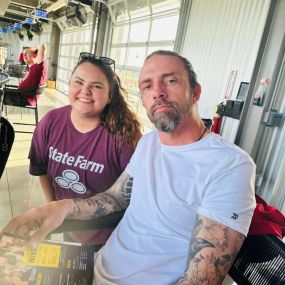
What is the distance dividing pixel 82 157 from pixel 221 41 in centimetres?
268

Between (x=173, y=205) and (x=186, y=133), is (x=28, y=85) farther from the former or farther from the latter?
(x=173, y=205)

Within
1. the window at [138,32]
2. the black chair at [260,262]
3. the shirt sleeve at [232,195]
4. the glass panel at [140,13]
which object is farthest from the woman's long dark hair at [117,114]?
the glass panel at [140,13]

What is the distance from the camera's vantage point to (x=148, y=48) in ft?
19.8

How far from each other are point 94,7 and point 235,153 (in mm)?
7951

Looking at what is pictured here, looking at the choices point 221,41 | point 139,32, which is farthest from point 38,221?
point 139,32

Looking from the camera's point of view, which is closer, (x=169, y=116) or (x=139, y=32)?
(x=169, y=116)

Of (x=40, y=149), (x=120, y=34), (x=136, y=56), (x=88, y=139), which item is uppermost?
(x=120, y=34)

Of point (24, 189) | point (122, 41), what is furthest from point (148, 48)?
point (24, 189)

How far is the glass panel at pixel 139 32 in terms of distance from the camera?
6207 millimetres

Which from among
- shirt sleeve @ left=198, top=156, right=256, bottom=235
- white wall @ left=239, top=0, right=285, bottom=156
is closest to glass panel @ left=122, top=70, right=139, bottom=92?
white wall @ left=239, top=0, right=285, bottom=156

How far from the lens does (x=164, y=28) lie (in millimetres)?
5500

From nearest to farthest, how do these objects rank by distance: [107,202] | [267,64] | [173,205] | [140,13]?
[173,205], [107,202], [267,64], [140,13]

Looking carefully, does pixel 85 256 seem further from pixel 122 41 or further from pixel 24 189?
pixel 122 41

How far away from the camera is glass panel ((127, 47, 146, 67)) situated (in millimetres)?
6264
